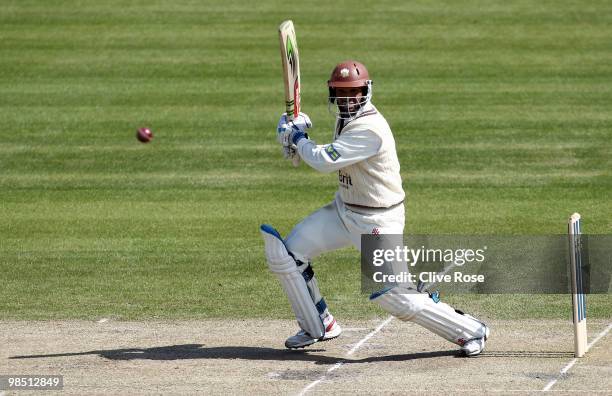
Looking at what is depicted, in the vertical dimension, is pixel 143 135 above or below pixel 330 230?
above

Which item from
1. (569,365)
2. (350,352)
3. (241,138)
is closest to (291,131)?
(350,352)

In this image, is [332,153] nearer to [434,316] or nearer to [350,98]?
[350,98]

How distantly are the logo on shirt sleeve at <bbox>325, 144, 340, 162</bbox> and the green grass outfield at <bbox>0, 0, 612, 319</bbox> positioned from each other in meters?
1.97

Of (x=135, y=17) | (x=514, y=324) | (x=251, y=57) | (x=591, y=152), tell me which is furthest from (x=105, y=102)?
(x=514, y=324)

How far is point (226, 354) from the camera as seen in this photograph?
8938 mm

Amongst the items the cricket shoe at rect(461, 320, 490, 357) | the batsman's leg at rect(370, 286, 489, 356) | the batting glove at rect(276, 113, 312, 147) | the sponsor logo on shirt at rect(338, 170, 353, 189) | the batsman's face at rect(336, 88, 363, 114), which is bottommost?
the cricket shoe at rect(461, 320, 490, 357)

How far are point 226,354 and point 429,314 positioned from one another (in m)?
1.58

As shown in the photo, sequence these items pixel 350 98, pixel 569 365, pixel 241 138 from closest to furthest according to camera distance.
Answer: pixel 569 365
pixel 350 98
pixel 241 138

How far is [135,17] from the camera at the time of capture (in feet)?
73.0

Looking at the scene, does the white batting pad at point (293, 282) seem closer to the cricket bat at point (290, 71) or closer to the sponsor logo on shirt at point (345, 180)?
the sponsor logo on shirt at point (345, 180)

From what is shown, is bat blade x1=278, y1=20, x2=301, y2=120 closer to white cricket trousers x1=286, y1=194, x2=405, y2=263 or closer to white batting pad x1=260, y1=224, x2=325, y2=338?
white cricket trousers x1=286, y1=194, x2=405, y2=263

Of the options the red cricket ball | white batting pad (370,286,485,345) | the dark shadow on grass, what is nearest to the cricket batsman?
white batting pad (370,286,485,345)

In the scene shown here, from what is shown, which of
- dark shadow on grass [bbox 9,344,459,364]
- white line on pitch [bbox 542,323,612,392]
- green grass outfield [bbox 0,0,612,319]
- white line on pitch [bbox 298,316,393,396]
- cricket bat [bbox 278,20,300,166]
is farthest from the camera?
green grass outfield [bbox 0,0,612,319]

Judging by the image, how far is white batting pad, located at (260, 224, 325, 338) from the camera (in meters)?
8.85
